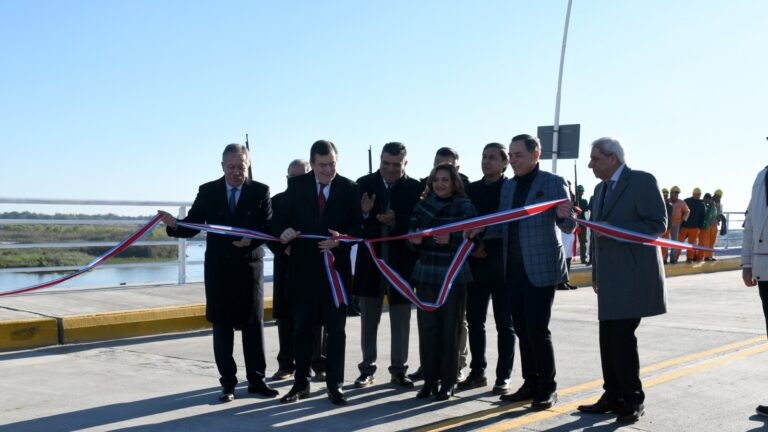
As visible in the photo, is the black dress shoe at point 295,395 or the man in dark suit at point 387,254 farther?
the man in dark suit at point 387,254

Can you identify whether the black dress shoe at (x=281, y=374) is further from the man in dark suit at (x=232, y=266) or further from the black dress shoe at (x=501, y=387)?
the black dress shoe at (x=501, y=387)

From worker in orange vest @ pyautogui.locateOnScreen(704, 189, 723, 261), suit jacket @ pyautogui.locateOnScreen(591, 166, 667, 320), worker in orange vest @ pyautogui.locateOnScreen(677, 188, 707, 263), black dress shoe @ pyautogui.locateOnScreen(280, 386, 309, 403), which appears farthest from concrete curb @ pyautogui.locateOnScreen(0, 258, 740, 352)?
worker in orange vest @ pyautogui.locateOnScreen(704, 189, 723, 261)

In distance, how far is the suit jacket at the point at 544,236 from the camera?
6.07 meters

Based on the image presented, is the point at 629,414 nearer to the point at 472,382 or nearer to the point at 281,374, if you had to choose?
the point at 472,382

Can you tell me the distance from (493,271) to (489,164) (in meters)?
0.85

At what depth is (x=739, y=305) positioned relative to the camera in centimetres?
1297

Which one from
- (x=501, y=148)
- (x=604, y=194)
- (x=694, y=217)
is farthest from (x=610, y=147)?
(x=694, y=217)

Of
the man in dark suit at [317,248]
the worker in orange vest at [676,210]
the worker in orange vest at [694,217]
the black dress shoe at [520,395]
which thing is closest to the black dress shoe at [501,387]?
the black dress shoe at [520,395]

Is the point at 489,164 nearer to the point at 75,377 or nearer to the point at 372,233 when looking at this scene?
the point at 372,233

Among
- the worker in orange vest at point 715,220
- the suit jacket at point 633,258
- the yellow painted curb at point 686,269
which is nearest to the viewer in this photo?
the suit jacket at point 633,258

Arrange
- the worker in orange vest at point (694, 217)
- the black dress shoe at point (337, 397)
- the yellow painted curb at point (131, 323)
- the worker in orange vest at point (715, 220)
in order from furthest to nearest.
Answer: the worker in orange vest at point (715, 220) → the worker in orange vest at point (694, 217) → the yellow painted curb at point (131, 323) → the black dress shoe at point (337, 397)

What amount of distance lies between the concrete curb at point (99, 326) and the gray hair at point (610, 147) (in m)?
5.79

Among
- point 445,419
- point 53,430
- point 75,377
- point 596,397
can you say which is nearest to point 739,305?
point 596,397

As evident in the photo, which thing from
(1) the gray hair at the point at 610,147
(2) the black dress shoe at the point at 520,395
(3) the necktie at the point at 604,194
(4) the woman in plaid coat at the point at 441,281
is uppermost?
(1) the gray hair at the point at 610,147
